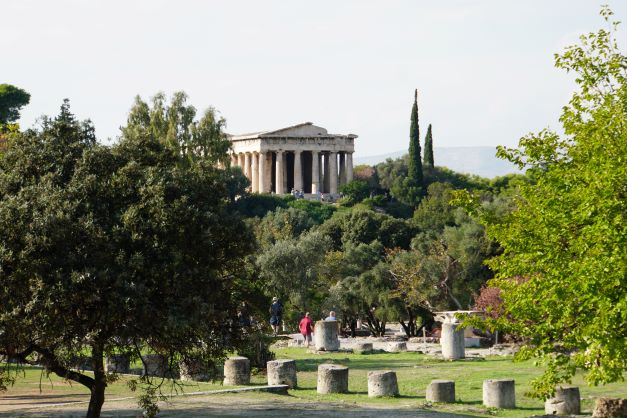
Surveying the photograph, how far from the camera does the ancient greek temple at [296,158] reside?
104625 mm

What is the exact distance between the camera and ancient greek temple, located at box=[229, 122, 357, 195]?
10462cm

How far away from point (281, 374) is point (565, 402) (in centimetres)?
612

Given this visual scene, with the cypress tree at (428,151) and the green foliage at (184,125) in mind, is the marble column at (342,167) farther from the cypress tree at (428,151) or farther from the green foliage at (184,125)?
the green foliage at (184,125)

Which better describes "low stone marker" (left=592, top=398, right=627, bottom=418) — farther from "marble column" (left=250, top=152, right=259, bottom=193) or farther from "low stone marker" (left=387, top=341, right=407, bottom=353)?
"marble column" (left=250, top=152, right=259, bottom=193)

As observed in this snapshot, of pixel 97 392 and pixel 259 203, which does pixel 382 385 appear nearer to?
pixel 97 392

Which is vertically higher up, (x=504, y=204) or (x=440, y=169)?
(x=440, y=169)

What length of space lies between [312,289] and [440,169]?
212 feet

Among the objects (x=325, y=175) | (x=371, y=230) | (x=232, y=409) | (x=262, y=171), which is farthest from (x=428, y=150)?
(x=232, y=409)

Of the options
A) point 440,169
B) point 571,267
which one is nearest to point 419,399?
point 571,267

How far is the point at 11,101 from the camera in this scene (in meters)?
76.6

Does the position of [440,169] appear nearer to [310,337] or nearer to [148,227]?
[310,337]

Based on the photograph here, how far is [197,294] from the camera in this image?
53.3ft

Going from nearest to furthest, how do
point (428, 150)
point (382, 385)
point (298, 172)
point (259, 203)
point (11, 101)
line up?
point (382, 385) → point (11, 101) → point (259, 203) → point (428, 150) → point (298, 172)

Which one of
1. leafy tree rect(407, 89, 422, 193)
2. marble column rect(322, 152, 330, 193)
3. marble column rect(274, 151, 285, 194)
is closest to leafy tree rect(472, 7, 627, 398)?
leafy tree rect(407, 89, 422, 193)
